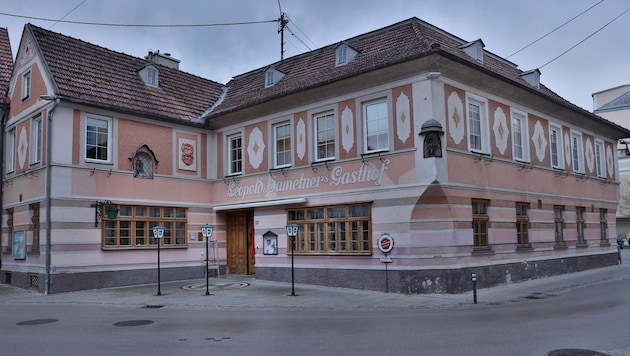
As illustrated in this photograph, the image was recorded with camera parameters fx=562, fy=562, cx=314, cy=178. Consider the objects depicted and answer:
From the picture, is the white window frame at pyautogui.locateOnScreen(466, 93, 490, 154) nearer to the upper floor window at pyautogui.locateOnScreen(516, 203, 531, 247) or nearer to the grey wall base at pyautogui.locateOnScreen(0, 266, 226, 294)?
the upper floor window at pyautogui.locateOnScreen(516, 203, 531, 247)

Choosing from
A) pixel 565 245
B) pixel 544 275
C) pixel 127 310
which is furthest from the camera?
pixel 565 245

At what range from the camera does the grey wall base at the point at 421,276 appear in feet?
55.4

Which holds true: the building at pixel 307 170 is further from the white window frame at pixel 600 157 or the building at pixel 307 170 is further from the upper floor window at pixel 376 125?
the white window frame at pixel 600 157

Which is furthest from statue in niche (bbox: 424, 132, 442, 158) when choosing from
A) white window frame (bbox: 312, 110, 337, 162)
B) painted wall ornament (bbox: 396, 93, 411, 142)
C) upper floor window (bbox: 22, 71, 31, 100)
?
upper floor window (bbox: 22, 71, 31, 100)

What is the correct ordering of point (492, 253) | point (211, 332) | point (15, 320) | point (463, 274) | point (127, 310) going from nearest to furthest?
point (211, 332)
point (15, 320)
point (127, 310)
point (463, 274)
point (492, 253)

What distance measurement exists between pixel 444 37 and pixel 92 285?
50.8 ft

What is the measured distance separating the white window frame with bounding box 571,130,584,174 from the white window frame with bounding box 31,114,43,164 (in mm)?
22016

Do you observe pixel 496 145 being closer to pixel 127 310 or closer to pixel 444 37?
pixel 444 37

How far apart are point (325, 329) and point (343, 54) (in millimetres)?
12346

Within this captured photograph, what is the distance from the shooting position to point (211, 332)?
10938 mm

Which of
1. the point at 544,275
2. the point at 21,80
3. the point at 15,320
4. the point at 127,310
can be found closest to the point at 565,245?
the point at 544,275

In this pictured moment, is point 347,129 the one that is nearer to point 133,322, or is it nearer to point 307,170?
point 307,170

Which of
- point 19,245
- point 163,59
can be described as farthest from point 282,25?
point 19,245

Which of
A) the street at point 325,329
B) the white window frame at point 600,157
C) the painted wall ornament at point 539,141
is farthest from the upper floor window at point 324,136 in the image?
the white window frame at point 600,157
